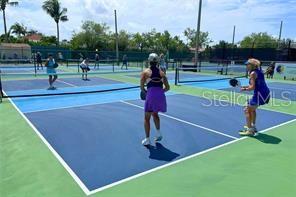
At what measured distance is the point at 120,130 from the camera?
24.7ft

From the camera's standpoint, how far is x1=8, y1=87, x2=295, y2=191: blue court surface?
17.7 ft

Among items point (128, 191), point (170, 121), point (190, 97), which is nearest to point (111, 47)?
point (190, 97)

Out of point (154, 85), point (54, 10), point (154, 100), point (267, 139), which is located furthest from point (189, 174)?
point (54, 10)

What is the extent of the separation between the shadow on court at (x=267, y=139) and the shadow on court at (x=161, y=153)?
225 centimetres

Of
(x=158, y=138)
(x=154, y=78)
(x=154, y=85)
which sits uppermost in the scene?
(x=154, y=78)

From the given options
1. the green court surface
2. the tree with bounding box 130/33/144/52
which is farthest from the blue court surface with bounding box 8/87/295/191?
the tree with bounding box 130/33/144/52

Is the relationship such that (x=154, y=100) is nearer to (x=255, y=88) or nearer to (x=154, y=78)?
(x=154, y=78)

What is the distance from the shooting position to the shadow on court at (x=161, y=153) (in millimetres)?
5709

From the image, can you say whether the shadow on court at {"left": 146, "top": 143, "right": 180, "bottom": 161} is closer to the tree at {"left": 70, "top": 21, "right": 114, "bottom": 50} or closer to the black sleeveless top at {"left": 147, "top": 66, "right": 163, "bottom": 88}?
the black sleeveless top at {"left": 147, "top": 66, "right": 163, "bottom": 88}

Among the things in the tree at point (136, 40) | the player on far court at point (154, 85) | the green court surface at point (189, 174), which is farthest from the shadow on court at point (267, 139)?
the tree at point (136, 40)

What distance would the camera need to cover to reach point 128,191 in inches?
173

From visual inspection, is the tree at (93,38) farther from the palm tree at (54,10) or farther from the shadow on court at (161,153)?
the shadow on court at (161,153)

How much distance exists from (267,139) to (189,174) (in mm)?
2888

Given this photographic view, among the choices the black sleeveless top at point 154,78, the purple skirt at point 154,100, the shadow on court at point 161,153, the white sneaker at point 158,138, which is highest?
the black sleeveless top at point 154,78
